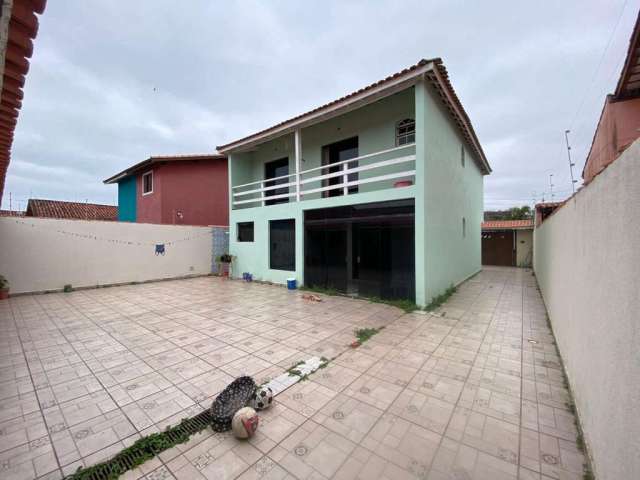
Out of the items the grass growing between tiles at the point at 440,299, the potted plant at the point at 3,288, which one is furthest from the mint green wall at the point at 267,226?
the potted plant at the point at 3,288

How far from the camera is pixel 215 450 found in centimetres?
212

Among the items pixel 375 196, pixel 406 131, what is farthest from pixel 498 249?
pixel 375 196

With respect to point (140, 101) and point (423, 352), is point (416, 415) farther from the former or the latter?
point (140, 101)

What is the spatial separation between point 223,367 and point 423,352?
3.01 meters

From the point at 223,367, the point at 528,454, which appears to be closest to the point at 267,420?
the point at 223,367

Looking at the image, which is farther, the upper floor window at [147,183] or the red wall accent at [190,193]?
the upper floor window at [147,183]

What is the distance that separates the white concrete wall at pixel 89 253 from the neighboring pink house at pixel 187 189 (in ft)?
9.87

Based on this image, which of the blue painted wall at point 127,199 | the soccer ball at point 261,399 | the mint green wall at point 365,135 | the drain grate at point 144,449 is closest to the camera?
the drain grate at point 144,449

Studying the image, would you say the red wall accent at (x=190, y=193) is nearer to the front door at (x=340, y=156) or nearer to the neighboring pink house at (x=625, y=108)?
the front door at (x=340, y=156)

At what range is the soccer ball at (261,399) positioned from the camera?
260 centimetres

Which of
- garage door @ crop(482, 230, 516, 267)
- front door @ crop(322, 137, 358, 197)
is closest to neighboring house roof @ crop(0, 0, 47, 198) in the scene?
front door @ crop(322, 137, 358, 197)

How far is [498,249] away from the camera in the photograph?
1784cm

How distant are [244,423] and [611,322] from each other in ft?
9.36

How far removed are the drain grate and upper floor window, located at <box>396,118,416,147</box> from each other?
841cm
